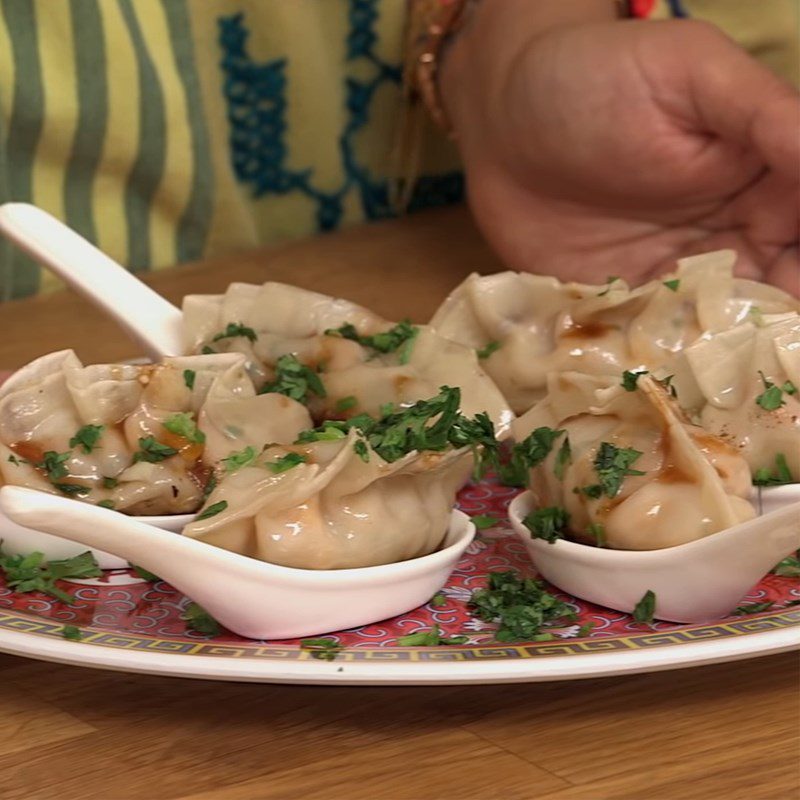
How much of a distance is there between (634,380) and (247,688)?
310 mm

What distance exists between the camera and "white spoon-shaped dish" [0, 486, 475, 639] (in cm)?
84

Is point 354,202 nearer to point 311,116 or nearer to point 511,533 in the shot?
point 311,116

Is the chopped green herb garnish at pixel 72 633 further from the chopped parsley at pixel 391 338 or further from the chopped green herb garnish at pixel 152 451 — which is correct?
the chopped parsley at pixel 391 338

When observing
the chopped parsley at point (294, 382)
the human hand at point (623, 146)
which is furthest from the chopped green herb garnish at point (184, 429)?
the human hand at point (623, 146)

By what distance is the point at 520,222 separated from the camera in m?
1.96

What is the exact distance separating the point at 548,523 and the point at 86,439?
0.32 metres

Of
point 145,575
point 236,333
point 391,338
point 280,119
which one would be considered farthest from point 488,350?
point 280,119

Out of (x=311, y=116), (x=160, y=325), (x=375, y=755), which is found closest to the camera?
(x=375, y=755)

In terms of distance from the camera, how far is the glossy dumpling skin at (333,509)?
892 millimetres

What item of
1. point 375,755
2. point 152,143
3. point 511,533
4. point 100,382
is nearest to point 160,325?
point 100,382

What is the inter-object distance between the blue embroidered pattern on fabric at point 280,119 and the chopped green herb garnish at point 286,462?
115 centimetres

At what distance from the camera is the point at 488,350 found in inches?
50.1

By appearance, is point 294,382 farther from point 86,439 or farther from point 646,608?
point 646,608

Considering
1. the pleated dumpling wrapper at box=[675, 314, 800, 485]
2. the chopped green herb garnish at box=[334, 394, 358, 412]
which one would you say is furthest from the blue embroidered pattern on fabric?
the pleated dumpling wrapper at box=[675, 314, 800, 485]
